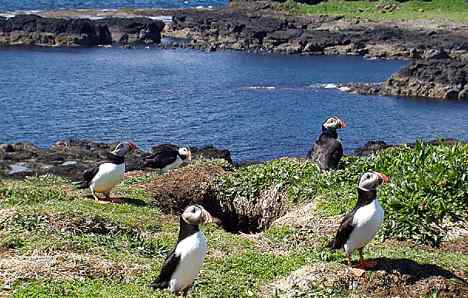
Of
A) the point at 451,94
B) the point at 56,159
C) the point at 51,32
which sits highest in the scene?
the point at 56,159

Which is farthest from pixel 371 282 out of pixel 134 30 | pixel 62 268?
pixel 134 30

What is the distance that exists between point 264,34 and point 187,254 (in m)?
80.8

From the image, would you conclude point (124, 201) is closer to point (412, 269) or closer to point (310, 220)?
point (310, 220)

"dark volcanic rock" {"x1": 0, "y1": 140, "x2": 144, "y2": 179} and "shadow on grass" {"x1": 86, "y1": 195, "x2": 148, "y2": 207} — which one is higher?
"shadow on grass" {"x1": 86, "y1": 195, "x2": 148, "y2": 207}

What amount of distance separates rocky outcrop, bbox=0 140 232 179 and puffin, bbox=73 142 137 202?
14812 millimetres

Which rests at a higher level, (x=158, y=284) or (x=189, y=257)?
(x=189, y=257)

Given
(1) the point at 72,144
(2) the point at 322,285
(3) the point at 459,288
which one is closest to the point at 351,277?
(2) the point at 322,285

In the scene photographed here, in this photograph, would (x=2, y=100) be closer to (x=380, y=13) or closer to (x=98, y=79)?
(x=98, y=79)

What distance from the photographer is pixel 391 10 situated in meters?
101

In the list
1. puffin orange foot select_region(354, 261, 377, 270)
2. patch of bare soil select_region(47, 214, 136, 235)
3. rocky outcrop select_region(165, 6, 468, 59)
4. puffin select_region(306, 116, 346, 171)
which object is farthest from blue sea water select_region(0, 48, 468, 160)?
puffin orange foot select_region(354, 261, 377, 270)

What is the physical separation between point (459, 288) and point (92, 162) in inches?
970

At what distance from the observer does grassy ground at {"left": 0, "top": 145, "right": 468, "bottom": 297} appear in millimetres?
11438

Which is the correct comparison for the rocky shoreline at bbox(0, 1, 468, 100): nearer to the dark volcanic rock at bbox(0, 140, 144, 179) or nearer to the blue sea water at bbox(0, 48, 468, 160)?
the blue sea water at bbox(0, 48, 468, 160)

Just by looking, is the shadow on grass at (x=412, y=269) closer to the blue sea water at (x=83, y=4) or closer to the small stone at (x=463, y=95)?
the small stone at (x=463, y=95)
